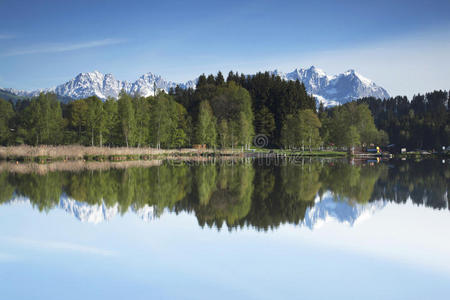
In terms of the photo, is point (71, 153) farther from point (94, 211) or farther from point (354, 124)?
point (354, 124)

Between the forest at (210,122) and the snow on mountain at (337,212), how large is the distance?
45411 mm

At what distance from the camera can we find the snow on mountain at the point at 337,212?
11008 millimetres

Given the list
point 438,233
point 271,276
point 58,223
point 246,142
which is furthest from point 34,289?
point 246,142

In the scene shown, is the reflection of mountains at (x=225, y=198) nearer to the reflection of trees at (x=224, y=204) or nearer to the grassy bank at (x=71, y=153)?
the reflection of trees at (x=224, y=204)

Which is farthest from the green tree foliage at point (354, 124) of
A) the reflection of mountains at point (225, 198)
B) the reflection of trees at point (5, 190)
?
the reflection of trees at point (5, 190)

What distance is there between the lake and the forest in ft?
142

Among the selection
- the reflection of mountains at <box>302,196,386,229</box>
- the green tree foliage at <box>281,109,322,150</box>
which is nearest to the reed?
the green tree foliage at <box>281,109,322,150</box>

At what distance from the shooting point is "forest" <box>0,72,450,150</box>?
188 ft

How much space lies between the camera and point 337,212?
12391 millimetres

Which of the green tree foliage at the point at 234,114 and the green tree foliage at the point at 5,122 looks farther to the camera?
the green tree foliage at the point at 234,114

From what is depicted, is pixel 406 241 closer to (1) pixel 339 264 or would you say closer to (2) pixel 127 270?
(1) pixel 339 264

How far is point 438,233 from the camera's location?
32.9 feet

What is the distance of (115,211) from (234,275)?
7023 millimetres

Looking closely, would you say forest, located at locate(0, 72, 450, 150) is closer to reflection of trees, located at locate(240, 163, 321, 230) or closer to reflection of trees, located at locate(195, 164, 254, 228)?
reflection of trees, located at locate(195, 164, 254, 228)
